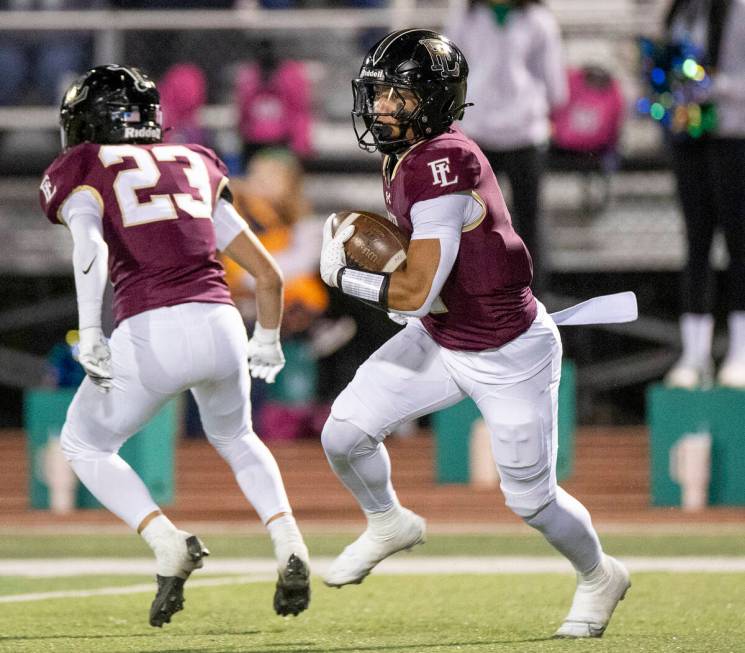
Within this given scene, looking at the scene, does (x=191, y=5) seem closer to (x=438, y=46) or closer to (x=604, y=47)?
(x=604, y=47)

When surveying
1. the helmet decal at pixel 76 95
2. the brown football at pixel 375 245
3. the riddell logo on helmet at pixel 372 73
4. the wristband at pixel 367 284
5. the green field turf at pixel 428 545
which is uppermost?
the riddell logo on helmet at pixel 372 73

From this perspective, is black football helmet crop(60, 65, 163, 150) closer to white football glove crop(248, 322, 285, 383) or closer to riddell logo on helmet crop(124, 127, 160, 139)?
riddell logo on helmet crop(124, 127, 160, 139)

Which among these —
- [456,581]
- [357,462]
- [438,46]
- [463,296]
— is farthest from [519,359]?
[456,581]

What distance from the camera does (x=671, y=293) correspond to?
32.1 ft

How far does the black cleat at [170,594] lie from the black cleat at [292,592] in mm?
234

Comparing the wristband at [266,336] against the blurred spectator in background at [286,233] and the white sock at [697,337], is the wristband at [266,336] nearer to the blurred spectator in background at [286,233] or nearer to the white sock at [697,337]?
the white sock at [697,337]

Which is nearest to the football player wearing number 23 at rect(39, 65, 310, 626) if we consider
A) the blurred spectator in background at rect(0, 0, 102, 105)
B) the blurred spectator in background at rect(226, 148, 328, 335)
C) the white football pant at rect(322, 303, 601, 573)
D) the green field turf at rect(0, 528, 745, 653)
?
the green field turf at rect(0, 528, 745, 653)

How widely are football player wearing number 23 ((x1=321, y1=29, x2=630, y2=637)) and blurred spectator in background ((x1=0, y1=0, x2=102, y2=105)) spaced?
6.14 metres

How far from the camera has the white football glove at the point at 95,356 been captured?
446 centimetres

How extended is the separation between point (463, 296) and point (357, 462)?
0.54 metres

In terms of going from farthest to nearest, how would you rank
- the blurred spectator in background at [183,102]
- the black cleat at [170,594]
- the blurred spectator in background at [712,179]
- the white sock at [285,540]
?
the blurred spectator in background at [183,102]
the blurred spectator in background at [712,179]
the white sock at [285,540]
the black cleat at [170,594]

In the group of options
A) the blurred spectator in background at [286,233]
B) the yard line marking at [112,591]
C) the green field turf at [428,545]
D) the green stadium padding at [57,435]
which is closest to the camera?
the yard line marking at [112,591]

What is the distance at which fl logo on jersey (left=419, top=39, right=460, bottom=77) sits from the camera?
4504 millimetres

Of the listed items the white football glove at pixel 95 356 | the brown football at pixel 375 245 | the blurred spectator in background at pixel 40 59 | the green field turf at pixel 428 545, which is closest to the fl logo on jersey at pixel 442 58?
the brown football at pixel 375 245
